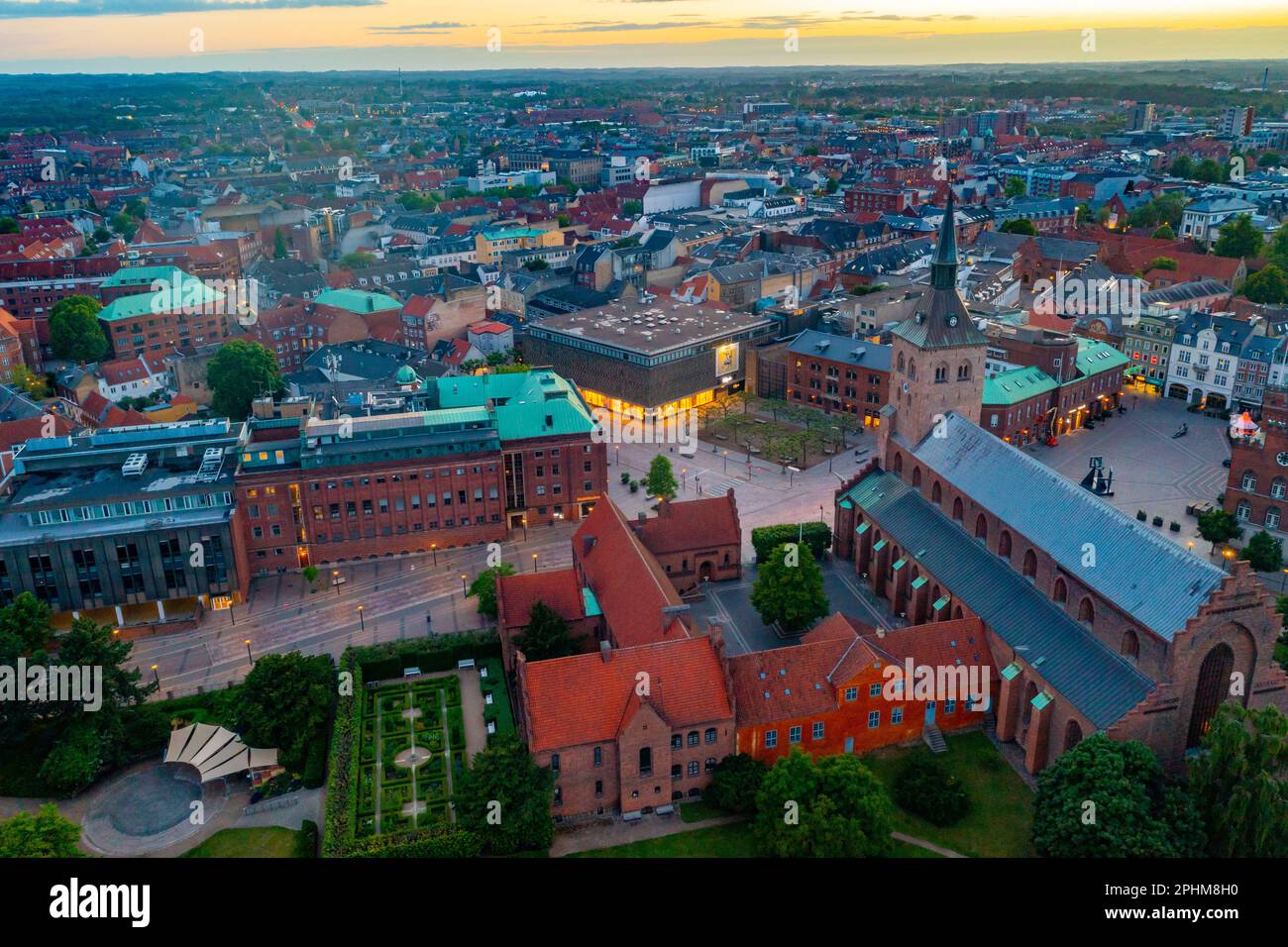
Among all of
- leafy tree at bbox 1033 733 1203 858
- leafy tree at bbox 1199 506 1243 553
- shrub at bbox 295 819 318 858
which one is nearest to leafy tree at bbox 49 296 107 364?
shrub at bbox 295 819 318 858

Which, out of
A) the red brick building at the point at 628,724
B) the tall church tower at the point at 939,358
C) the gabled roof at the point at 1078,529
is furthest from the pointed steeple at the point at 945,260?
the red brick building at the point at 628,724

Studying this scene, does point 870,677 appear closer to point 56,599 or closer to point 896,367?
point 896,367

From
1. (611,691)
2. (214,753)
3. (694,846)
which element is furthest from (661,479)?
(214,753)

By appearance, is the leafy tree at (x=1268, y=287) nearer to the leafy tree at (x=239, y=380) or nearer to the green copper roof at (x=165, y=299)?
the leafy tree at (x=239, y=380)

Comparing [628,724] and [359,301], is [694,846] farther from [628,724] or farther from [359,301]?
[359,301]

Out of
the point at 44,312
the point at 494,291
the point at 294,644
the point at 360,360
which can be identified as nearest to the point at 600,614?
the point at 294,644

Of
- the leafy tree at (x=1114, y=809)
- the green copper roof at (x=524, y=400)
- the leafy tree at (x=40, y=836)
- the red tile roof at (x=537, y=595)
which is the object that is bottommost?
the leafy tree at (x=40, y=836)

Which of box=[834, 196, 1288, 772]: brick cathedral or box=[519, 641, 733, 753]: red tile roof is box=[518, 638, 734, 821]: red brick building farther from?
box=[834, 196, 1288, 772]: brick cathedral
